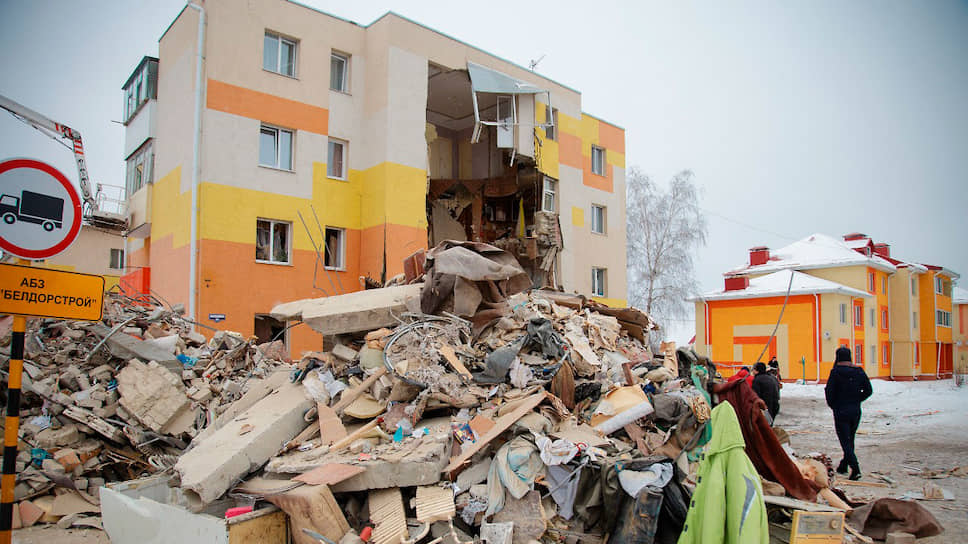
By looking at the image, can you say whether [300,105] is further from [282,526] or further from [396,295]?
[282,526]

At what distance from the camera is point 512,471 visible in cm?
483

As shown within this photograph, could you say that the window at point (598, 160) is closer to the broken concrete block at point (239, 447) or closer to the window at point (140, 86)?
the window at point (140, 86)

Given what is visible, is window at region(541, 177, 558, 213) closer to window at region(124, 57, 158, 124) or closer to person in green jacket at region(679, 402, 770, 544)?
window at region(124, 57, 158, 124)

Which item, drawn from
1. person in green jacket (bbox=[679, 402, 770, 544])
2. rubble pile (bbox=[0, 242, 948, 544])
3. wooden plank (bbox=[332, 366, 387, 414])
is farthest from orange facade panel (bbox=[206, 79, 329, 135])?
person in green jacket (bbox=[679, 402, 770, 544])

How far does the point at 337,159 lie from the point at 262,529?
13.5 meters

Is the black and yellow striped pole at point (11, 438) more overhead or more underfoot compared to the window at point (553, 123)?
more underfoot

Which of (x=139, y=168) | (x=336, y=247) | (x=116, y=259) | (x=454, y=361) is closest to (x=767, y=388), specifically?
(x=454, y=361)

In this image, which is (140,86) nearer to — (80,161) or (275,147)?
(80,161)

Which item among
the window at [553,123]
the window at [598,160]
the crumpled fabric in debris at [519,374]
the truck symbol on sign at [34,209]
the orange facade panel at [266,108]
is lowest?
the crumpled fabric in debris at [519,374]

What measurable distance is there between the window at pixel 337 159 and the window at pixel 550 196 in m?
7.42

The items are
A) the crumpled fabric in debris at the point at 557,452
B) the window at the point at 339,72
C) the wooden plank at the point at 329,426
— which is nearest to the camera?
the crumpled fabric in debris at the point at 557,452

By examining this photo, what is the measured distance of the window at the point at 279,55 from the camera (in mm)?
15305

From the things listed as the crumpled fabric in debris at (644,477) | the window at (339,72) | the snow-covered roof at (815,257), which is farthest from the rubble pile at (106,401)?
the snow-covered roof at (815,257)

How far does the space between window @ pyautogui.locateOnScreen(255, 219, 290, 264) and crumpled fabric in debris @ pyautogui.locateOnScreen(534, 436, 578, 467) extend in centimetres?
1183
